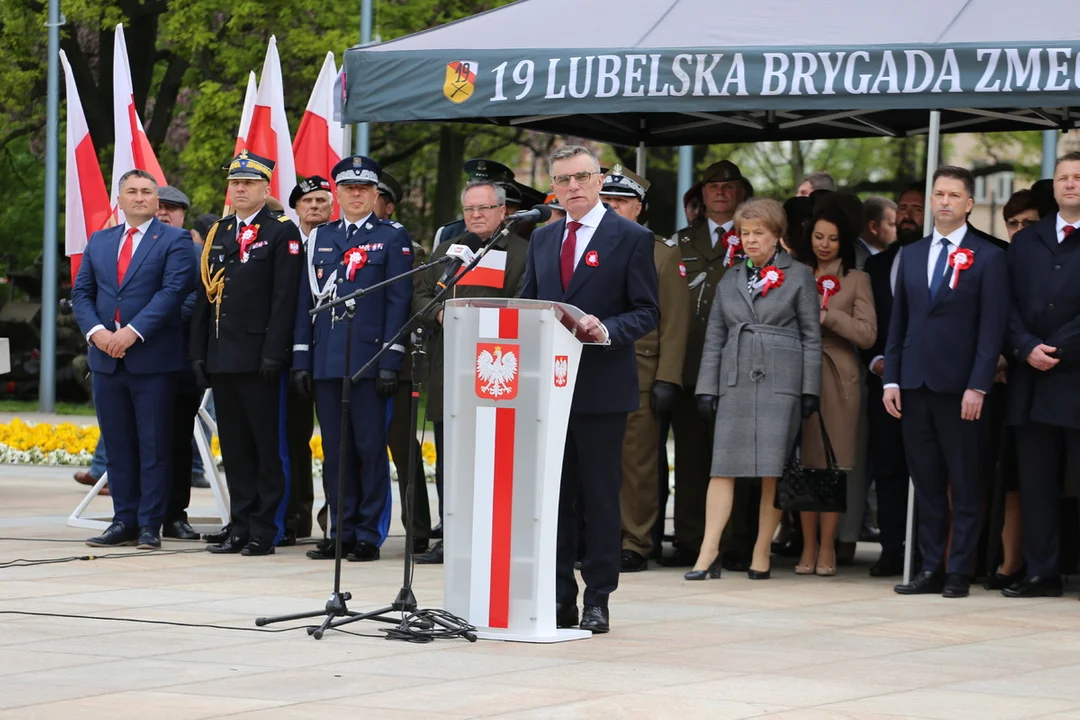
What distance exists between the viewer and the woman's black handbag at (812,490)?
9297 millimetres

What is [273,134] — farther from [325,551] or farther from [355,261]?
[325,551]

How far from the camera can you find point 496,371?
689 centimetres

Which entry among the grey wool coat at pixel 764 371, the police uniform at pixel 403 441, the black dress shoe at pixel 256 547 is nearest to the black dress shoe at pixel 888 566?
the grey wool coat at pixel 764 371

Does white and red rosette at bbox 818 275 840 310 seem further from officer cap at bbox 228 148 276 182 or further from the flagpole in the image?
the flagpole

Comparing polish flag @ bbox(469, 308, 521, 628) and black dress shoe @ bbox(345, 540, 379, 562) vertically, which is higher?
polish flag @ bbox(469, 308, 521, 628)

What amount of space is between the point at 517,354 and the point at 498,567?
84cm

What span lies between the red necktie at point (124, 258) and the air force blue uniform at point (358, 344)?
3.65 ft

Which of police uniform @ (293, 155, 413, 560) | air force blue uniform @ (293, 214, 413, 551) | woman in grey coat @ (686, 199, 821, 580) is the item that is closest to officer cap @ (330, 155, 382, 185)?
police uniform @ (293, 155, 413, 560)

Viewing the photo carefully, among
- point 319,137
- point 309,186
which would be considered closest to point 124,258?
point 309,186

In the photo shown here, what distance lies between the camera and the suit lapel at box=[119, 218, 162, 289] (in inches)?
405

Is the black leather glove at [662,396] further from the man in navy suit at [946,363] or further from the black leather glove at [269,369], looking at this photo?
the black leather glove at [269,369]

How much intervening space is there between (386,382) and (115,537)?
2.02m

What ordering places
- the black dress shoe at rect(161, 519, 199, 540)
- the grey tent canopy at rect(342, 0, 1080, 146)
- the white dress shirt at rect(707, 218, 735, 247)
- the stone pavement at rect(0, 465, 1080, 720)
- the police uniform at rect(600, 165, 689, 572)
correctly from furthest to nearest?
the black dress shoe at rect(161, 519, 199, 540) → the white dress shirt at rect(707, 218, 735, 247) → the police uniform at rect(600, 165, 689, 572) → the grey tent canopy at rect(342, 0, 1080, 146) → the stone pavement at rect(0, 465, 1080, 720)

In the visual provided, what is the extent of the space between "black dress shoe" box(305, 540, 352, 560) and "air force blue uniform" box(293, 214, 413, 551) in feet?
0.14
